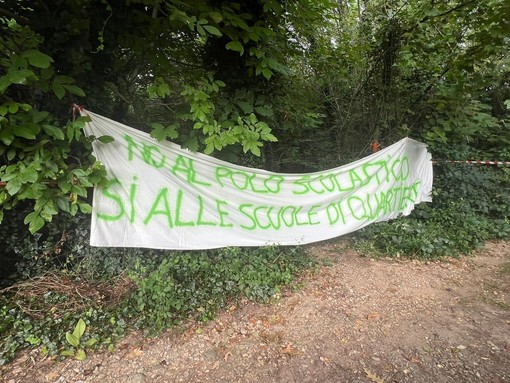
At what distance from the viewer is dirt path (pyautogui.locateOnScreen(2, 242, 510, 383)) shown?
2.35 metres

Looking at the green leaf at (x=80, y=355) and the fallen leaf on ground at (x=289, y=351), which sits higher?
the green leaf at (x=80, y=355)

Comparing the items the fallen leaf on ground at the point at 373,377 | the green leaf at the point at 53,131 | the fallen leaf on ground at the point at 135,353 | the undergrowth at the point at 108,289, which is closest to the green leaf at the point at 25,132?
the green leaf at the point at 53,131

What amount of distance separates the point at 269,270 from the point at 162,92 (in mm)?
2167

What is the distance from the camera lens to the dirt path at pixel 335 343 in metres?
2.35

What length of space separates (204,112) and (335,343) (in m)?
2.36

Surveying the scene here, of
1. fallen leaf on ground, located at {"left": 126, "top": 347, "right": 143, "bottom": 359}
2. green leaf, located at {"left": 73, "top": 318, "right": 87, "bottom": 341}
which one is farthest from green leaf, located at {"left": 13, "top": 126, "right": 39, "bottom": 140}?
fallen leaf on ground, located at {"left": 126, "top": 347, "right": 143, "bottom": 359}

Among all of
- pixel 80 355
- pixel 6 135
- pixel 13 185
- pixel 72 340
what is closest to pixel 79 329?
pixel 72 340

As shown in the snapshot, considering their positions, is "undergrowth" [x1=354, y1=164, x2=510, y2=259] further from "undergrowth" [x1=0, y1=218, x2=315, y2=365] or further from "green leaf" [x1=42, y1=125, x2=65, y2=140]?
"green leaf" [x1=42, y1=125, x2=65, y2=140]

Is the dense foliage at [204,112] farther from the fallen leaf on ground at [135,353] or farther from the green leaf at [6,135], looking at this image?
the fallen leaf on ground at [135,353]

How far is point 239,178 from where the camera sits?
3609 millimetres

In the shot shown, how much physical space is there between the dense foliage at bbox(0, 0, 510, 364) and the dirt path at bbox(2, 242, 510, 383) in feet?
0.67

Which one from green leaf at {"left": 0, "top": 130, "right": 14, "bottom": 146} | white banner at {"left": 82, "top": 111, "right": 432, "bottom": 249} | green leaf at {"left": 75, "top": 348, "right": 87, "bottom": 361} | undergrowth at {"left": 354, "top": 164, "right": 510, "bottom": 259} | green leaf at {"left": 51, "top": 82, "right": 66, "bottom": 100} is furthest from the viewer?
undergrowth at {"left": 354, "top": 164, "right": 510, "bottom": 259}

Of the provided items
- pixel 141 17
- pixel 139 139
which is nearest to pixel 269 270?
pixel 139 139

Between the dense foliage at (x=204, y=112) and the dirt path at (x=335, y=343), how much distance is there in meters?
0.20
